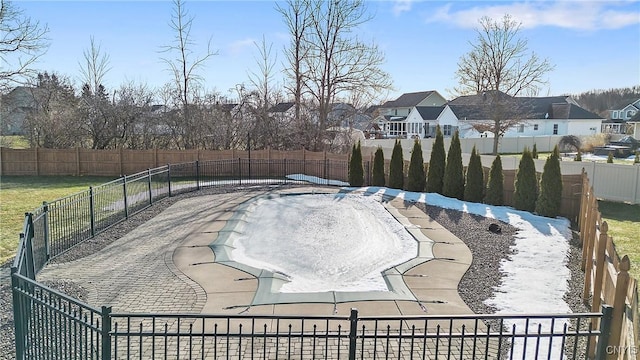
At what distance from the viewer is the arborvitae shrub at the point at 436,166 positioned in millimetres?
15656

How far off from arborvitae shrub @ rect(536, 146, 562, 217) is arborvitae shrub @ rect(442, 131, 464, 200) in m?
3.12

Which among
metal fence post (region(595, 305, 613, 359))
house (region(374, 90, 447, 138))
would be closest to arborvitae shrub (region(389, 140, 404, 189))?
metal fence post (region(595, 305, 613, 359))

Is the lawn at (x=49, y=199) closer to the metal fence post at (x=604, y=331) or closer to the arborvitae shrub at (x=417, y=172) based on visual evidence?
the metal fence post at (x=604, y=331)

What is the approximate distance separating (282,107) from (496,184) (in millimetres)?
16699

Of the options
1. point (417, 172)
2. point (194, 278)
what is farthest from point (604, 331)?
point (417, 172)

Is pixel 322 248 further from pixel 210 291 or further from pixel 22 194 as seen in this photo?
pixel 22 194

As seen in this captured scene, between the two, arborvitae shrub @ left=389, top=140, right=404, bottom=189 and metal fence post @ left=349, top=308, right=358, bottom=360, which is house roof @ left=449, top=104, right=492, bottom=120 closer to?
arborvitae shrub @ left=389, top=140, right=404, bottom=189

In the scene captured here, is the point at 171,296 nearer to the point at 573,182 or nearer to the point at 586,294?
the point at 586,294

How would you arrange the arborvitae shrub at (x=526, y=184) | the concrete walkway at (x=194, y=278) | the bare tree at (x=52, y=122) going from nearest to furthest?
the concrete walkway at (x=194, y=278) → the arborvitae shrub at (x=526, y=184) → the bare tree at (x=52, y=122)

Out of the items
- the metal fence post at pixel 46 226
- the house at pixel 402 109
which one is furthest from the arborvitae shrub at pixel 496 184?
the house at pixel 402 109

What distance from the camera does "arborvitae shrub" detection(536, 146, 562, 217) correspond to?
39.7ft

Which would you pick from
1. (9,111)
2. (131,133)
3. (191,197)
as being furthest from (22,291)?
(9,111)

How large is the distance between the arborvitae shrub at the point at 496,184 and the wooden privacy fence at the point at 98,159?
11.2 m

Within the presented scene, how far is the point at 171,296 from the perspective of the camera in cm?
671
